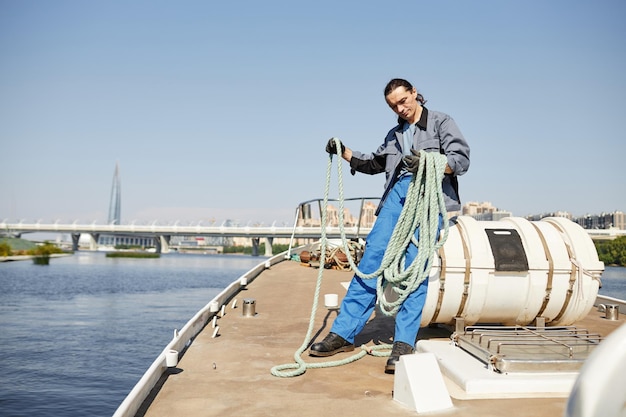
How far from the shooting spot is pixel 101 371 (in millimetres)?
10836

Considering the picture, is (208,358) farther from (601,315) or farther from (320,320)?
(601,315)

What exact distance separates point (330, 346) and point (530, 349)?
4.69 ft

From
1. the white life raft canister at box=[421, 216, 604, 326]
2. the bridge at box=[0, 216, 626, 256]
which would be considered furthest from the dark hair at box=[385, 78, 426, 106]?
the bridge at box=[0, 216, 626, 256]

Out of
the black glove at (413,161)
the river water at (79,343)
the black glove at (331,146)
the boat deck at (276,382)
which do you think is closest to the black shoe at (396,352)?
the boat deck at (276,382)

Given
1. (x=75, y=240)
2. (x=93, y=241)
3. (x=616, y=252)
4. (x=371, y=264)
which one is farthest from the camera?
(x=75, y=240)

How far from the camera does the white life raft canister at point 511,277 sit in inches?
183

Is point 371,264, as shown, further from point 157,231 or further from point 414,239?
point 157,231

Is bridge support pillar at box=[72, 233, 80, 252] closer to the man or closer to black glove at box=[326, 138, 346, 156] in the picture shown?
black glove at box=[326, 138, 346, 156]

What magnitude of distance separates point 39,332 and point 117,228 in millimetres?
85408

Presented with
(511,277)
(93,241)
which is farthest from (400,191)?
(93,241)

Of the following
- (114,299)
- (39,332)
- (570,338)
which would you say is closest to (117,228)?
(114,299)

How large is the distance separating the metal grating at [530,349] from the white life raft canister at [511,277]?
25 centimetres

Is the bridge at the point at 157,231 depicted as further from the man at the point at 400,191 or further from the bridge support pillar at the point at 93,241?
the man at the point at 400,191

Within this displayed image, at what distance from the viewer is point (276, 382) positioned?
146 inches
